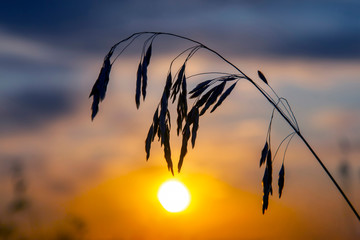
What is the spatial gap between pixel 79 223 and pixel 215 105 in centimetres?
526

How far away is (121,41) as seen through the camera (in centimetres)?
398

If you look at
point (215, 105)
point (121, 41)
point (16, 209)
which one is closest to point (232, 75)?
point (215, 105)

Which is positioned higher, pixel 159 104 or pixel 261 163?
pixel 159 104

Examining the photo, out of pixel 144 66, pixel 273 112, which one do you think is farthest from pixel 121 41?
pixel 273 112

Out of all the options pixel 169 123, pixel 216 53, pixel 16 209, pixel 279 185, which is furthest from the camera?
pixel 16 209

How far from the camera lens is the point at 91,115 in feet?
12.5

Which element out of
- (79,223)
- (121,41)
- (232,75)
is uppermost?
(121,41)

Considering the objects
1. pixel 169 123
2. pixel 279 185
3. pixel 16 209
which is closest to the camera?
pixel 279 185

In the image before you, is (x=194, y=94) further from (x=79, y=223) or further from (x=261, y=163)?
(x=79, y=223)

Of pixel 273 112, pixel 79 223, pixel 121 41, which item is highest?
pixel 121 41

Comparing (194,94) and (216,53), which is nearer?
(216,53)

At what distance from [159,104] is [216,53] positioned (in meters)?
0.63

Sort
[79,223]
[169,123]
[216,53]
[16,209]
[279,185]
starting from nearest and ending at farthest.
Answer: [216,53] < [279,185] < [169,123] < [16,209] < [79,223]

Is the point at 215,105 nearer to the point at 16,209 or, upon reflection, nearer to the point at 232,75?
the point at 232,75
